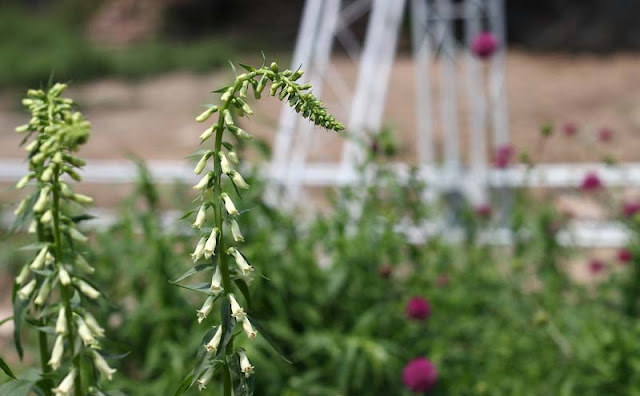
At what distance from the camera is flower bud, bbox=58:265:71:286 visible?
3.84ft

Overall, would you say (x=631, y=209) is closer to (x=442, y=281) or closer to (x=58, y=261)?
(x=442, y=281)

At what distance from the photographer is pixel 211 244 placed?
3.64 ft

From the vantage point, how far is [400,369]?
2842mm

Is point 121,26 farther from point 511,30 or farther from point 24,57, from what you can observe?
point 511,30

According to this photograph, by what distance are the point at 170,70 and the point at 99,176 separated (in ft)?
30.1

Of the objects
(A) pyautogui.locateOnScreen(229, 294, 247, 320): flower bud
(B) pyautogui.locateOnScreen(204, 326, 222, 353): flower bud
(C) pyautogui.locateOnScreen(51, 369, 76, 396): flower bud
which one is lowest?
(C) pyautogui.locateOnScreen(51, 369, 76, 396): flower bud

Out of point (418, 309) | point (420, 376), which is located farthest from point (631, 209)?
point (420, 376)

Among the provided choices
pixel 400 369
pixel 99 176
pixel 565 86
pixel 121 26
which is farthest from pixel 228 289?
pixel 121 26

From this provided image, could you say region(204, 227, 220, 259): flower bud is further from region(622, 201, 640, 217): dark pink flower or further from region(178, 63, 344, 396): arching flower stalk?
region(622, 201, 640, 217): dark pink flower

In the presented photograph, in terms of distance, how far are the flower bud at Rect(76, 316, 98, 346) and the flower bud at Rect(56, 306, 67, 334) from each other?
0.03 m

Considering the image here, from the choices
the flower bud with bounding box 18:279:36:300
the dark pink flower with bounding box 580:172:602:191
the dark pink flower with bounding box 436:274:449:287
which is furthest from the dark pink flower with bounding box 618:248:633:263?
the flower bud with bounding box 18:279:36:300

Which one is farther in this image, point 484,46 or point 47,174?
point 484,46

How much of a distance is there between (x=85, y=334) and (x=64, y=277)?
0.09 m

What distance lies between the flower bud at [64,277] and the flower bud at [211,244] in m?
0.21
